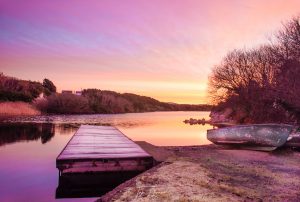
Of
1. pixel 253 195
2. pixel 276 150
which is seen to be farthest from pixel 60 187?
pixel 276 150

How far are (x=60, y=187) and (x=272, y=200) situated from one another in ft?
20.9

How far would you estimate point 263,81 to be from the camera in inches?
1448

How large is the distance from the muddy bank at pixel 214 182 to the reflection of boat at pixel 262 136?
11.0 ft

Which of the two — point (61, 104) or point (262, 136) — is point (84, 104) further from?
point (262, 136)

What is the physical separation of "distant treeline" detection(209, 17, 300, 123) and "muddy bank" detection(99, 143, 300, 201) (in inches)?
544

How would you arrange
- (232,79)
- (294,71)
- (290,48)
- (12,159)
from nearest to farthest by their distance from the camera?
(12,159), (294,71), (290,48), (232,79)

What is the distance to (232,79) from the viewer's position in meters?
44.2

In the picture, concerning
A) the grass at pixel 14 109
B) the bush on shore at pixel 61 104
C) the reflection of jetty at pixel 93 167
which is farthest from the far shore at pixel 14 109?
the reflection of jetty at pixel 93 167

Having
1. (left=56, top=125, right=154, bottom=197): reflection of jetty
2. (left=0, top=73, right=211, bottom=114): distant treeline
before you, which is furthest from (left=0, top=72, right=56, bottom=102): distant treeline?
(left=56, top=125, right=154, bottom=197): reflection of jetty

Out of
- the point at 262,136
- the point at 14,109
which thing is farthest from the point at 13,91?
the point at 262,136

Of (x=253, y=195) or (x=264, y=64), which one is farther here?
(x=264, y=64)

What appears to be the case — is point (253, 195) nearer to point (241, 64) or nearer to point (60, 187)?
point (60, 187)

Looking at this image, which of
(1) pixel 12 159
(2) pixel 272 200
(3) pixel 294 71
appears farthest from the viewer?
(3) pixel 294 71

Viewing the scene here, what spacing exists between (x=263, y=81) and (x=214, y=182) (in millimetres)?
30680
